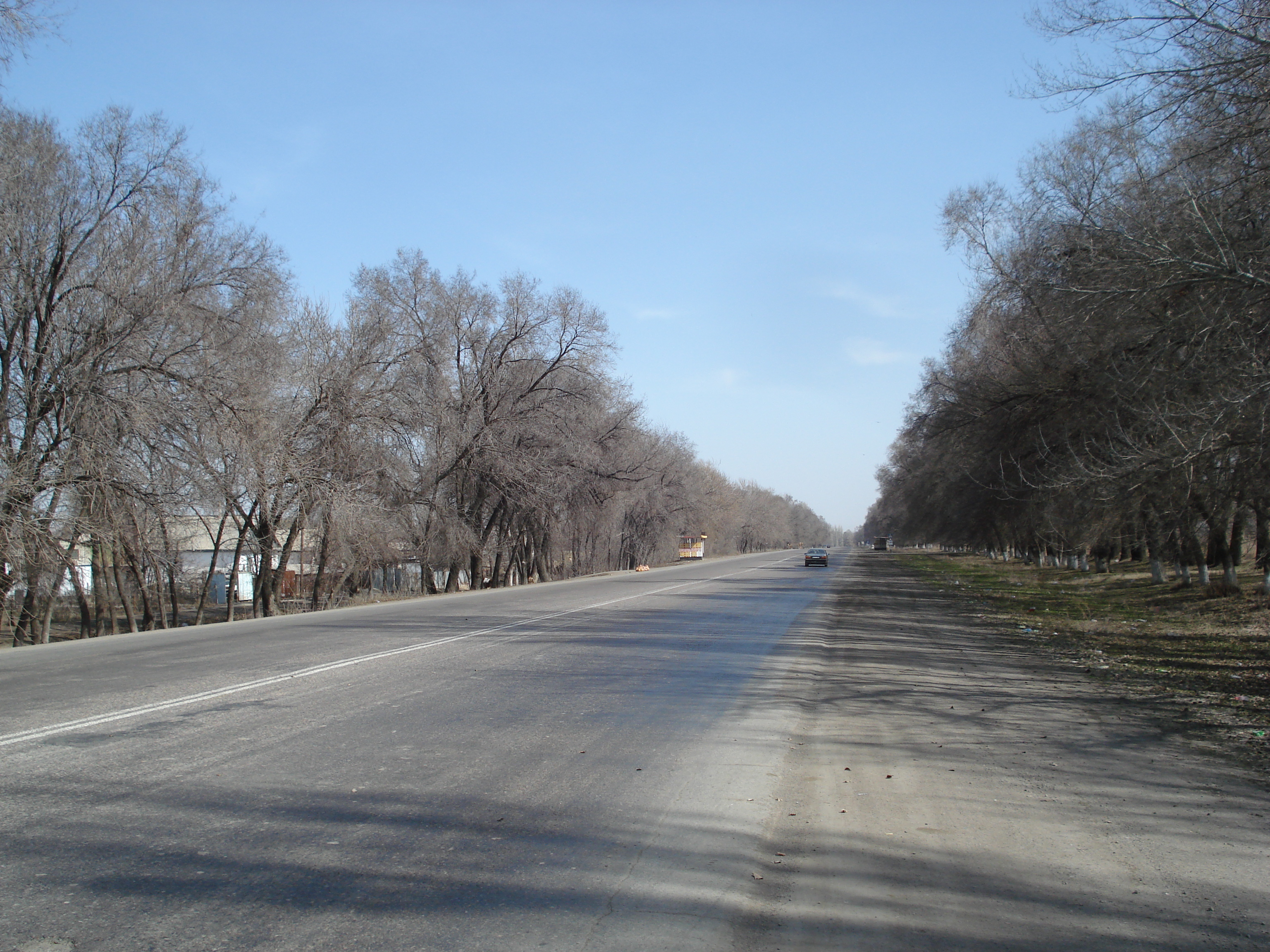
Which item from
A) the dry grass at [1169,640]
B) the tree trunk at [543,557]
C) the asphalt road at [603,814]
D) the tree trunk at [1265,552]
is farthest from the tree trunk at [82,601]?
the tree trunk at [1265,552]

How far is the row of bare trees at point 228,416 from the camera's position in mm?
19016

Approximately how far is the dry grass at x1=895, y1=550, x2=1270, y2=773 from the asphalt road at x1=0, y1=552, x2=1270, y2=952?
0.69 meters

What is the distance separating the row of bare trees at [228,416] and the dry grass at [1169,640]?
60.3 feet

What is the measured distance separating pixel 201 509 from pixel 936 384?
20524 mm

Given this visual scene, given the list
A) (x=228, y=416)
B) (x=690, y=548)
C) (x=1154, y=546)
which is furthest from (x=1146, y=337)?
(x=690, y=548)

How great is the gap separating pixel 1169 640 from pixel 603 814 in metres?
13.1

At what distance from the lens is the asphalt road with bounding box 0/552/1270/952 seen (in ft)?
12.6

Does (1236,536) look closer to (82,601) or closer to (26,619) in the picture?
(82,601)

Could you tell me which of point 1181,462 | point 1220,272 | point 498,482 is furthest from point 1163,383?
point 498,482

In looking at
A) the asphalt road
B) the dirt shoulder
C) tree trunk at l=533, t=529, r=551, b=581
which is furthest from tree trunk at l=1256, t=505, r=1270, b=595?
tree trunk at l=533, t=529, r=551, b=581

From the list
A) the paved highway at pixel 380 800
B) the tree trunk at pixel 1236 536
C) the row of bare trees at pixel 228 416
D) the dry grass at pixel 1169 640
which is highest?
the row of bare trees at pixel 228 416

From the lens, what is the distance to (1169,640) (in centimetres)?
1457

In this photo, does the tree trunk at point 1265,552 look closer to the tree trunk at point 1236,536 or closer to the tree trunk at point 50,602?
the tree trunk at point 1236,536

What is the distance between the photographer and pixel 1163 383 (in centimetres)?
1305
